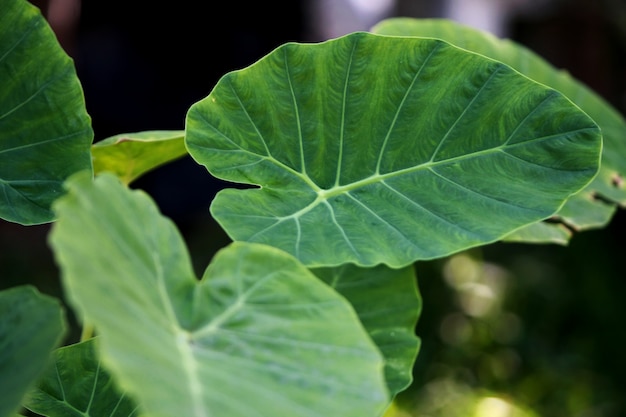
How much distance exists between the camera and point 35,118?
0.77 meters

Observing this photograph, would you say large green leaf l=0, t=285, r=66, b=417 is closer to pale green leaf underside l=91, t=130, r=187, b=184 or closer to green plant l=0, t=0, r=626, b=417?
green plant l=0, t=0, r=626, b=417

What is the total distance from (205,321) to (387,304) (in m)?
0.33

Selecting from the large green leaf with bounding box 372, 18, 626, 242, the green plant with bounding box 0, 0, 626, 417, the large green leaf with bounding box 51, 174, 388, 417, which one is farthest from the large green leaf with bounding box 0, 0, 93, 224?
the large green leaf with bounding box 372, 18, 626, 242

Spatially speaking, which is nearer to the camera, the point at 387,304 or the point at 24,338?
the point at 24,338

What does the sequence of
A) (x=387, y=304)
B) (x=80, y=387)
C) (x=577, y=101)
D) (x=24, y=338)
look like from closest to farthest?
(x=24, y=338) → (x=80, y=387) → (x=387, y=304) → (x=577, y=101)

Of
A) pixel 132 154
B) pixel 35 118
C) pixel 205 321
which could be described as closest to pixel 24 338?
pixel 205 321

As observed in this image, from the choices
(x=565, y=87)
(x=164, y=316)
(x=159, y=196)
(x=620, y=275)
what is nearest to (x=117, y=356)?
(x=164, y=316)

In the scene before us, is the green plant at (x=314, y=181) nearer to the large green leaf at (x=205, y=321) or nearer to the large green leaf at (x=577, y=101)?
the large green leaf at (x=205, y=321)

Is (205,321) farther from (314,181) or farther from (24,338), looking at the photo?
(314,181)

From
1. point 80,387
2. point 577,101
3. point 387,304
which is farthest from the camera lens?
point 577,101

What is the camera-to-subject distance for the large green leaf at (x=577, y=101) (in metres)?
1.04

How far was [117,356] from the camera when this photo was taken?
42cm

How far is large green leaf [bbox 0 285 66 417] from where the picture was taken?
480 millimetres

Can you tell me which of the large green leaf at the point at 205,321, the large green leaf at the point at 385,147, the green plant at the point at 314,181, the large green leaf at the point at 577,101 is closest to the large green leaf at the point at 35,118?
the green plant at the point at 314,181
